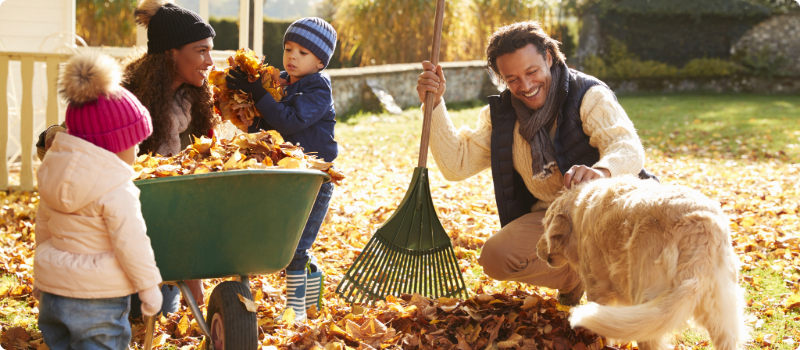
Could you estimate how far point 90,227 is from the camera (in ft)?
6.12

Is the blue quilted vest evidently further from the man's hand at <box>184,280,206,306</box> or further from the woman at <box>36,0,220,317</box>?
the man's hand at <box>184,280,206,306</box>

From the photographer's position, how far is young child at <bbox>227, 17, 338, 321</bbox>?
9.41ft

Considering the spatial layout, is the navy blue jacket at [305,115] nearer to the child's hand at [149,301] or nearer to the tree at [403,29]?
the child's hand at [149,301]

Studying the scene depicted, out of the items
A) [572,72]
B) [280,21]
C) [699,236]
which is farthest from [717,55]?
[699,236]

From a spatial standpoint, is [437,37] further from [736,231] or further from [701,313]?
[736,231]

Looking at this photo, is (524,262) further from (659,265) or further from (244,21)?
(244,21)

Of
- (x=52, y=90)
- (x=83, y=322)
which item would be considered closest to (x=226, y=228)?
(x=83, y=322)

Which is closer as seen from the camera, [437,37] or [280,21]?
[437,37]

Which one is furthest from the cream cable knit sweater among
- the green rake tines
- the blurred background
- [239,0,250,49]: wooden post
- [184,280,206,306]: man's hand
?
the blurred background

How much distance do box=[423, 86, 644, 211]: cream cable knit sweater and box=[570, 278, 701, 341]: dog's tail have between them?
0.88 meters

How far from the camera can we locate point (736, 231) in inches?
177

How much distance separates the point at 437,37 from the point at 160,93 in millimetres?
1401

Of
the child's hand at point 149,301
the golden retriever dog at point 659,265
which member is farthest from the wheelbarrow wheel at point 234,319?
the golden retriever dog at point 659,265

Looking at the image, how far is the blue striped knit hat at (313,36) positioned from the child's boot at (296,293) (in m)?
1.10
